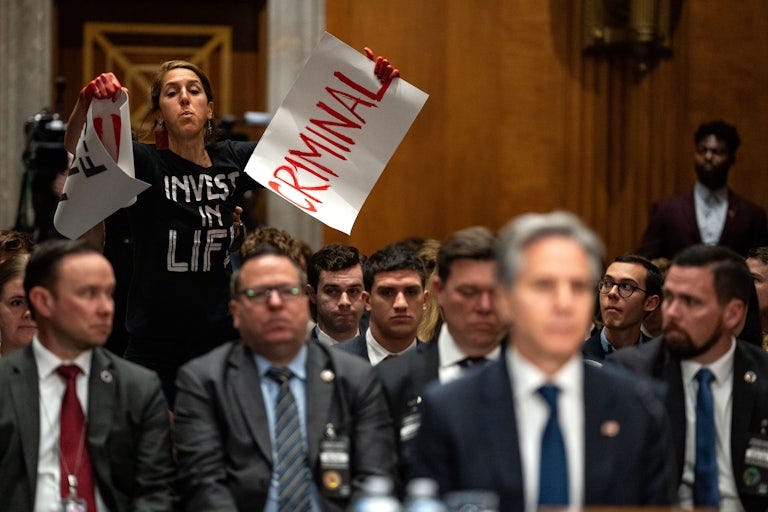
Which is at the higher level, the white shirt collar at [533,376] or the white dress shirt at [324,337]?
the white shirt collar at [533,376]

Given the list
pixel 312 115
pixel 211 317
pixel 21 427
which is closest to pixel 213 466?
pixel 21 427

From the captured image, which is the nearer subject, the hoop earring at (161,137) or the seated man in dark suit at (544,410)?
the seated man in dark suit at (544,410)

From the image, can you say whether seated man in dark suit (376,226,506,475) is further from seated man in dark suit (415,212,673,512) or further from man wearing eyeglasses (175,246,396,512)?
seated man in dark suit (415,212,673,512)

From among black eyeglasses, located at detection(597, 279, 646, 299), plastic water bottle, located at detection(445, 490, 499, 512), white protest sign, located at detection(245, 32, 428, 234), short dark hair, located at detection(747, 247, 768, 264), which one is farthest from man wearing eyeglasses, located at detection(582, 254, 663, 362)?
plastic water bottle, located at detection(445, 490, 499, 512)

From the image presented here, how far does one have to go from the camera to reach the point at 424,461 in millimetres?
3357

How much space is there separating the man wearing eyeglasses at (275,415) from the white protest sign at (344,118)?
48.2 inches

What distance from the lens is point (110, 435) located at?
3916mm

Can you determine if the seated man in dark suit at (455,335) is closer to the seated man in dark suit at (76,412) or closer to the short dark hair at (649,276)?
the seated man in dark suit at (76,412)

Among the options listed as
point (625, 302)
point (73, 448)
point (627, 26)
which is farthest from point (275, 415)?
point (627, 26)

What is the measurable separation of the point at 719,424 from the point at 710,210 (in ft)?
11.7

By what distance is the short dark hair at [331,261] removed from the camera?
5.85 meters

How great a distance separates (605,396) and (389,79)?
2.35 m

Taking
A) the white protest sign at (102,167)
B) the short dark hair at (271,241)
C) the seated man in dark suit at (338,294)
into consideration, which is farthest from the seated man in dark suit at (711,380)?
the short dark hair at (271,241)

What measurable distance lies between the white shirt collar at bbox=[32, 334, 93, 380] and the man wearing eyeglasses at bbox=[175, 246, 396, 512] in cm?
29
